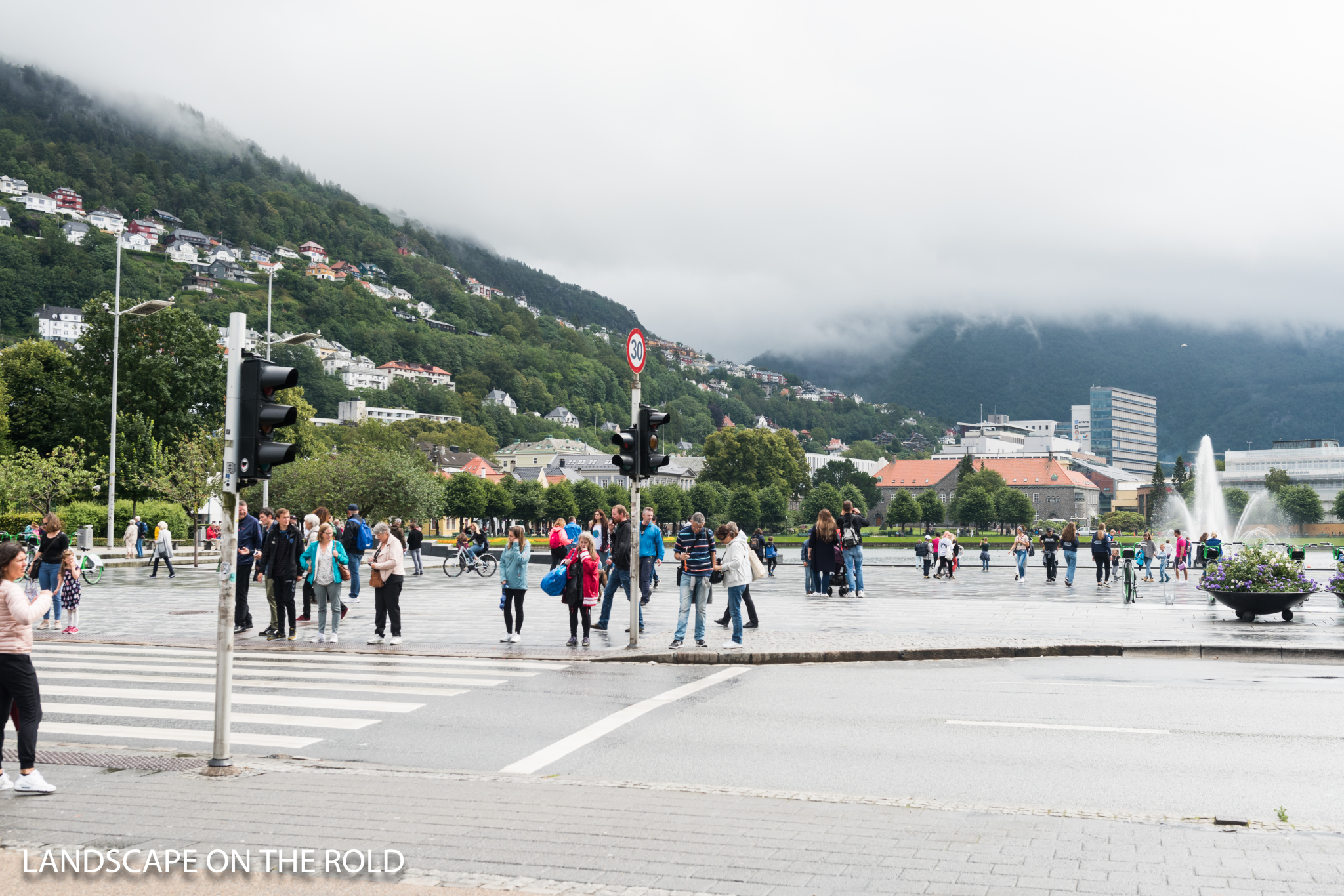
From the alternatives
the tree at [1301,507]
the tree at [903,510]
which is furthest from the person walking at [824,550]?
the tree at [1301,507]

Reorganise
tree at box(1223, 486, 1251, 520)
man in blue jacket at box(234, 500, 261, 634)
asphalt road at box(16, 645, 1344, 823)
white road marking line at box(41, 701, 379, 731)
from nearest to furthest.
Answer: asphalt road at box(16, 645, 1344, 823) → white road marking line at box(41, 701, 379, 731) → man in blue jacket at box(234, 500, 261, 634) → tree at box(1223, 486, 1251, 520)

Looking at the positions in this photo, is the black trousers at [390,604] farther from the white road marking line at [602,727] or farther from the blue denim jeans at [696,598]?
the white road marking line at [602,727]

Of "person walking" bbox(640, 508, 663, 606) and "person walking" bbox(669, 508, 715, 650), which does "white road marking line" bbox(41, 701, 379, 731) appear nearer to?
"person walking" bbox(669, 508, 715, 650)

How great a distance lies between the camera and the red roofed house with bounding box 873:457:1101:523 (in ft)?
586

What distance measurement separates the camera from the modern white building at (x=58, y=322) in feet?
Answer: 510

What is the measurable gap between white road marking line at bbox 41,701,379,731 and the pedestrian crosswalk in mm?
12

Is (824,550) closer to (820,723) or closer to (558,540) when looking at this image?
(558,540)

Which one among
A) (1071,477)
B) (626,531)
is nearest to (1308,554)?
(626,531)

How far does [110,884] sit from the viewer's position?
498 cm

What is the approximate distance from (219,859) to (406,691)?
20.3 feet

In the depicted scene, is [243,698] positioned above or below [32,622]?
below

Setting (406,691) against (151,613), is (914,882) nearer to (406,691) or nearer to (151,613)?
(406,691)

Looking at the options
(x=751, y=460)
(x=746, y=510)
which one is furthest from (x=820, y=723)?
(x=751, y=460)

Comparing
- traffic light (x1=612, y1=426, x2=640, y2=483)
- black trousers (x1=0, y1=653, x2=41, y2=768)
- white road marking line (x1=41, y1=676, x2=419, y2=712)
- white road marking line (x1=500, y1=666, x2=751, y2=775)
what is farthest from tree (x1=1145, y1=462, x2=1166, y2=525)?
black trousers (x1=0, y1=653, x2=41, y2=768)
